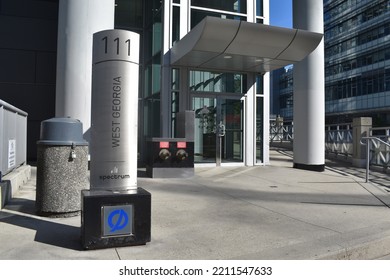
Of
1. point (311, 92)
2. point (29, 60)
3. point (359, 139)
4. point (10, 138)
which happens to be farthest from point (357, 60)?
point (10, 138)

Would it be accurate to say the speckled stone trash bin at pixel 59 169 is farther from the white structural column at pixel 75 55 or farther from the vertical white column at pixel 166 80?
the vertical white column at pixel 166 80

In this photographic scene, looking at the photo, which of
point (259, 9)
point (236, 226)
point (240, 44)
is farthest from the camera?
point (259, 9)

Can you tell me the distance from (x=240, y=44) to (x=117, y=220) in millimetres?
7620

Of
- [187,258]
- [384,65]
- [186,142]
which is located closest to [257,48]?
[186,142]

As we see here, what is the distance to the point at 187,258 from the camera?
402 centimetres

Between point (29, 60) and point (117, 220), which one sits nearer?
point (117, 220)

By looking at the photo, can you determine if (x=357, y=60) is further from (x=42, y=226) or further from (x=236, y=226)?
(x=42, y=226)

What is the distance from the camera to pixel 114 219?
4215 mm

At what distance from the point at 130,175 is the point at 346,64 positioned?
64753 millimetres

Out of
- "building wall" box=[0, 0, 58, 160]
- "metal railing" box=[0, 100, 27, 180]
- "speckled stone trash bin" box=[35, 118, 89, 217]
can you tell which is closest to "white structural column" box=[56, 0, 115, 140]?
"metal railing" box=[0, 100, 27, 180]

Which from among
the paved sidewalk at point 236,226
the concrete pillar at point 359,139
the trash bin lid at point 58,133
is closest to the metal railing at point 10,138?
the paved sidewalk at point 236,226

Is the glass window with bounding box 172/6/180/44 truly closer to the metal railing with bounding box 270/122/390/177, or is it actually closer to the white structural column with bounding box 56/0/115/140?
the white structural column with bounding box 56/0/115/140

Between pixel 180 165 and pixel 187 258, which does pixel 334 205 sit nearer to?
pixel 187 258

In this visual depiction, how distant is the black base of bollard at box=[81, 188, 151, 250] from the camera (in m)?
4.12
